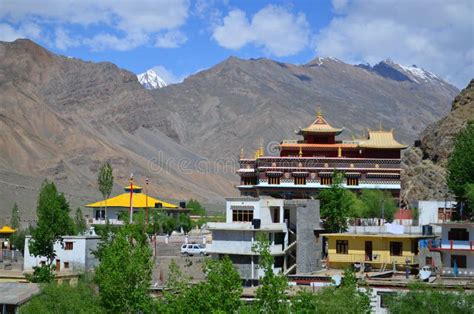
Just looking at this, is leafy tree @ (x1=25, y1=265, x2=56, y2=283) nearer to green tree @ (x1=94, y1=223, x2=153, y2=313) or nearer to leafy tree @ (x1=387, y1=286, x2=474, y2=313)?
green tree @ (x1=94, y1=223, x2=153, y2=313)

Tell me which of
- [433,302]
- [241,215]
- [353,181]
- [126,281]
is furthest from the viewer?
[353,181]

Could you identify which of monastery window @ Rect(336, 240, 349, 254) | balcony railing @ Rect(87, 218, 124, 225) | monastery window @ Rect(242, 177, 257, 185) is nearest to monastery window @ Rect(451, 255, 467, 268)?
monastery window @ Rect(336, 240, 349, 254)

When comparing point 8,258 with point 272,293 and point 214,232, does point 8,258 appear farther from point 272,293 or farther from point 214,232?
point 272,293

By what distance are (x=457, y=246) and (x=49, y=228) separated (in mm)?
34334

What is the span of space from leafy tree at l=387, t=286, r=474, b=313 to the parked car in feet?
97.1

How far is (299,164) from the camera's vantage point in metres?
91.5

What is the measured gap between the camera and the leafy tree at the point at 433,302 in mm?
40719

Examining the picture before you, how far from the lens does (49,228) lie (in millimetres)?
74125

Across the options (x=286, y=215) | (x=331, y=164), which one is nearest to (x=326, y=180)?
(x=331, y=164)

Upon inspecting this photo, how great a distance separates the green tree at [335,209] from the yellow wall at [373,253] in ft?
12.6

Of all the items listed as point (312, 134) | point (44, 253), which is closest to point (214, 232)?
point (44, 253)

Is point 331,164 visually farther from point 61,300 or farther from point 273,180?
point 61,300

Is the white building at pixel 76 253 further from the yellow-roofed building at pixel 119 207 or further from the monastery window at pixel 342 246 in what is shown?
the yellow-roofed building at pixel 119 207

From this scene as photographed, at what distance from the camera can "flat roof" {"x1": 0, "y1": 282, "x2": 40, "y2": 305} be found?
184 ft
